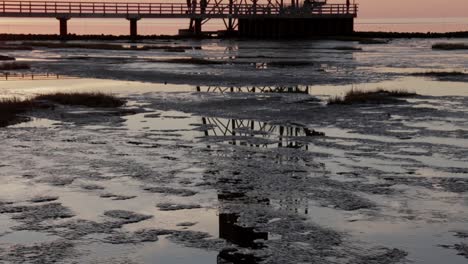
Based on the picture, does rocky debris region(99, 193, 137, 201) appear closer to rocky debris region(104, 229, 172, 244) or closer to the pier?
Answer: rocky debris region(104, 229, 172, 244)

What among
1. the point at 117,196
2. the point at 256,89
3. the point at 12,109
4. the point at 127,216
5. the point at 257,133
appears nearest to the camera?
the point at 127,216

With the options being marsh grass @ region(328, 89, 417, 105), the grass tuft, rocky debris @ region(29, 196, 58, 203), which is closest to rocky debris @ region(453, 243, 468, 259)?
rocky debris @ region(29, 196, 58, 203)

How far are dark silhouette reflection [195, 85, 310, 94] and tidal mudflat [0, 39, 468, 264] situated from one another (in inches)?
108

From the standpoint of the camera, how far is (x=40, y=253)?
24.7ft

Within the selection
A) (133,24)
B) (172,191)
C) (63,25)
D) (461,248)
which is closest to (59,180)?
(172,191)

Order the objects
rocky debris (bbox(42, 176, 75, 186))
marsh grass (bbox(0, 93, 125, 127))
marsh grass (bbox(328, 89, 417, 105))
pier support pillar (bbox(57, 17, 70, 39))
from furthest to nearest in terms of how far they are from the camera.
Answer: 1. pier support pillar (bbox(57, 17, 70, 39))
2. marsh grass (bbox(328, 89, 417, 105))
3. marsh grass (bbox(0, 93, 125, 127))
4. rocky debris (bbox(42, 176, 75, 186))

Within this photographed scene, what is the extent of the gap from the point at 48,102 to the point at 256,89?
326 inches

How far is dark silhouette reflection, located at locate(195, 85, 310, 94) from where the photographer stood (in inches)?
1024

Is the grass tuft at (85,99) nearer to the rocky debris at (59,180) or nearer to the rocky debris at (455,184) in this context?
the rocky debris at (59,180)

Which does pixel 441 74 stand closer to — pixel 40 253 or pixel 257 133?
pixel 257 133

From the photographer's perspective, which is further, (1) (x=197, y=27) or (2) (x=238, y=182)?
(1) (x=197, y=27)

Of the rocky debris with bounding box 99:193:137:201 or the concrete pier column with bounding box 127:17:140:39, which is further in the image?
the concrete pier column with bounding box 127:17:140:39

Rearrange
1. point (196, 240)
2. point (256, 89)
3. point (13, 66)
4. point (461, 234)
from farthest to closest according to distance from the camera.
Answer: point (13, 66), point (256, 89), point (461, 234), point (196, 240)

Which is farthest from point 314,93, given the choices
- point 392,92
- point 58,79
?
point 58,79
